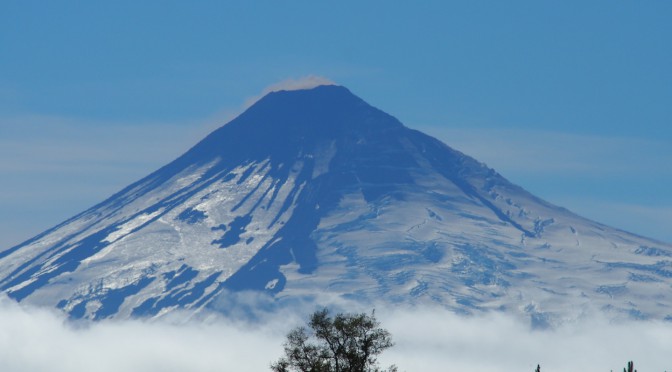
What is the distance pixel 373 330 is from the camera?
73.8m

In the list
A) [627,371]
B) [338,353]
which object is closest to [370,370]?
[338,353]

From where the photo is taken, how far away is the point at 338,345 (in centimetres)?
7369

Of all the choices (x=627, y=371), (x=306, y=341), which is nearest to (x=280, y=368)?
(x=306, y=341)

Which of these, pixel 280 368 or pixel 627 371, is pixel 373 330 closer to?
pixel 280 368

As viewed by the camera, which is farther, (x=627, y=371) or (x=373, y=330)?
(x=373, y=330)

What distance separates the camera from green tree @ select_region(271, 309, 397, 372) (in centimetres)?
7306

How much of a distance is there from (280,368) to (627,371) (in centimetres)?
1796

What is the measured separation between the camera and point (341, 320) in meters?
73.6

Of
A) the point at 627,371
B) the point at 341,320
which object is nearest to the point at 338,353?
the point at 341,320

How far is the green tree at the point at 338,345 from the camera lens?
73.1 m

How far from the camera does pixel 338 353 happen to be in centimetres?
7338

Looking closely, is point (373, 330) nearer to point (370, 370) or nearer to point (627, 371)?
point (370, 370)

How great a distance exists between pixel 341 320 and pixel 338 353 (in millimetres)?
1453

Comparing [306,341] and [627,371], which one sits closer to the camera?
[627,371]
